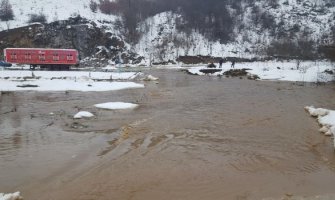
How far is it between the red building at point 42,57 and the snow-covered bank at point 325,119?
3737cm

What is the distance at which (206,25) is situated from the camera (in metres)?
92.0

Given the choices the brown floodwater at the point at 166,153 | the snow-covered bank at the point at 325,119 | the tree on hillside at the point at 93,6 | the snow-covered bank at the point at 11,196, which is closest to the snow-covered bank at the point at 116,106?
the brown floodwater at the point at 166,153

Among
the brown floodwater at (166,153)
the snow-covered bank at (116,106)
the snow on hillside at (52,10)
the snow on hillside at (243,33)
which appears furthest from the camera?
the snow on hillside at (243,33)

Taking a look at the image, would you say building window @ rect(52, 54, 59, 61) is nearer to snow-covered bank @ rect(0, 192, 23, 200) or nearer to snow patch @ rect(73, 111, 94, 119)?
snow patch @ rect(73, 111, 94, 119)

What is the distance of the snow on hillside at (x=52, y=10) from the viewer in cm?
7975

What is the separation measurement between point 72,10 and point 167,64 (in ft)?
90.0

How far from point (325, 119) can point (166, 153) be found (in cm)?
889

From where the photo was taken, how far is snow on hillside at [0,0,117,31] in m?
79.8

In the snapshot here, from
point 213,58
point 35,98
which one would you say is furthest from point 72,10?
point 35,98

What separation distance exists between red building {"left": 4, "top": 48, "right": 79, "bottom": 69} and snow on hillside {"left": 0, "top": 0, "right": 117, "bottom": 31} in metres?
29.1

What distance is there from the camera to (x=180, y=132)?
1558cm

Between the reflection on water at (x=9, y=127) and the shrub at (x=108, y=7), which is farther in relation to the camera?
the shrub at (x=108, y=7)

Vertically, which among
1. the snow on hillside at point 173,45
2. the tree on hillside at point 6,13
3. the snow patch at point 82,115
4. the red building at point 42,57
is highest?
the tree on hillside at point 6,13

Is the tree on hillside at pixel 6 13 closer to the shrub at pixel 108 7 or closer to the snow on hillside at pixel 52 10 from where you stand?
the snow on hillside at pixel 52 10
